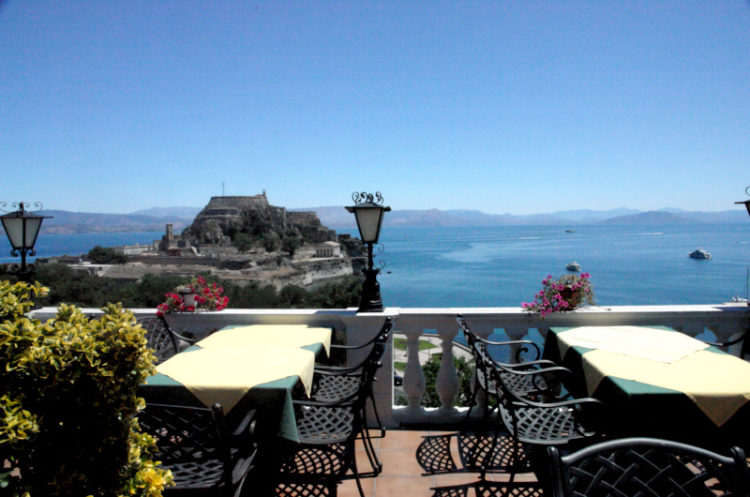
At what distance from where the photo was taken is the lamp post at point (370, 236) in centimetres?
356

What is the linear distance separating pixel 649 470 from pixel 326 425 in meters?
1.52

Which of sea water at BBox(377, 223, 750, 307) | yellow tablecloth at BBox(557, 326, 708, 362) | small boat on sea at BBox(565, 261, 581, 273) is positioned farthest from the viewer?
sea water at BBox(377, 223, 750, 307)

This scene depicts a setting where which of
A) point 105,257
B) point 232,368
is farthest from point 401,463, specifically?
point 105,257

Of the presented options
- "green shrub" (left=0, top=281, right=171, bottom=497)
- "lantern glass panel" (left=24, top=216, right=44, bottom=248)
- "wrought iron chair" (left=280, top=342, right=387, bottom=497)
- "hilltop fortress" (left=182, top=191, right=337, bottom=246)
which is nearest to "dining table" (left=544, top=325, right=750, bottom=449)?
"wrought iron chair" (left=280, top=342, right=387, bottom=497)

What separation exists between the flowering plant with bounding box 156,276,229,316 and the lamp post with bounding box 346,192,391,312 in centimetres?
128

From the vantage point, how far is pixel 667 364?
246 cm

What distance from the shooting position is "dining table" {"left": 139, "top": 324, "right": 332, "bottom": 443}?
85.8 inches

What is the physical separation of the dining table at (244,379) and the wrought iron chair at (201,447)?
158 mm

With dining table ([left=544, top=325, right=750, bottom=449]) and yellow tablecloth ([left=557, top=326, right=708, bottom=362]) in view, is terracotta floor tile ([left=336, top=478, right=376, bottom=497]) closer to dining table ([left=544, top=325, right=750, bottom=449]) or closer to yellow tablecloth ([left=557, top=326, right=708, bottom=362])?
dining table ([left=544, top=325, right=750, bottom=449])

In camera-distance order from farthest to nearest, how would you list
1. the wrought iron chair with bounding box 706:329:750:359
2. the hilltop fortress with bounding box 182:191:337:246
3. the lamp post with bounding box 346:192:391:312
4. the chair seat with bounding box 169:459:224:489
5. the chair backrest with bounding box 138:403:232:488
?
the hilltop fortress with bounding box 182:191:337:246 → the lamp post with bounding box 346:192:391:312 → the wrought iron chair with bounding box 706:329:750:359 → the chair seat with bounding box 169:459:224:489 → the chair backrest with bounding box 138:403:232:488

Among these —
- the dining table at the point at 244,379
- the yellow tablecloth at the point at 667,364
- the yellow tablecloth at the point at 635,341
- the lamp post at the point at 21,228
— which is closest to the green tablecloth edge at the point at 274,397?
the dining table at the point at 244,379

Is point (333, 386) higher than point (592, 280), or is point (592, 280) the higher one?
point (333, 386)

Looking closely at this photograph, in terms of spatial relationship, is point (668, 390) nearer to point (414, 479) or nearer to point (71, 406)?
point (414, 479)

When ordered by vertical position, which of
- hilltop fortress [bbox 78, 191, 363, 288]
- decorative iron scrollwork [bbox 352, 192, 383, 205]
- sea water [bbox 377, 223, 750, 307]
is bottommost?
sea water [bbox 377, 223, 750, 307]
